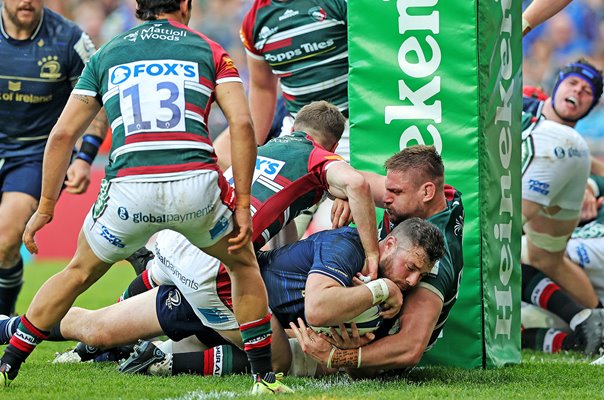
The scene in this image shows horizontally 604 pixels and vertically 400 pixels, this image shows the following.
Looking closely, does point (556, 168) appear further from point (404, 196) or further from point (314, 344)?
point (314, 344)

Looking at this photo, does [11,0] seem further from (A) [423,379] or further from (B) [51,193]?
(A) [423,379]

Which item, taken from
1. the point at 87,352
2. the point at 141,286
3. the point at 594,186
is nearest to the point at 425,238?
the point at 141,286

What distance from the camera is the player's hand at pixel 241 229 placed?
4.42m

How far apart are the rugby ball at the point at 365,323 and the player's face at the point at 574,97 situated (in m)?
3.75

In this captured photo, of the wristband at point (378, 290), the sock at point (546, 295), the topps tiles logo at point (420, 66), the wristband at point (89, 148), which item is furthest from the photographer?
the sock at point (546, 295)

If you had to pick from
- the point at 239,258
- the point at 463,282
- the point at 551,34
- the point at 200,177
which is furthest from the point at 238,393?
the point at 551,34

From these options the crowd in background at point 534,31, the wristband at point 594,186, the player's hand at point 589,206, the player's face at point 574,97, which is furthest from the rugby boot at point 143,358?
the crowd in background at point 534,31

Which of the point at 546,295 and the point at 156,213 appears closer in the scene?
the point at 156,213

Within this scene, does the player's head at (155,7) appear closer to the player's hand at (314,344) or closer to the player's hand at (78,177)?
the player's hand at (314,344)

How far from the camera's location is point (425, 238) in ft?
15.5

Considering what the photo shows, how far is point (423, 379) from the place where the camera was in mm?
5148

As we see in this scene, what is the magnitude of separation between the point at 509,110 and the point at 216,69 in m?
2.20

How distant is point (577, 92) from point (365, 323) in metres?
3.87

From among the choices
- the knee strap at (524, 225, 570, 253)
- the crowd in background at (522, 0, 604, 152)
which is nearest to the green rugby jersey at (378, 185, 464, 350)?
the knee strap at (524, 225, 570, 253)
